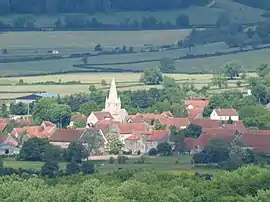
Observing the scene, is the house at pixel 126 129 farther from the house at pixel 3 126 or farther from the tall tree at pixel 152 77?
the tall tree at pixel 152 77

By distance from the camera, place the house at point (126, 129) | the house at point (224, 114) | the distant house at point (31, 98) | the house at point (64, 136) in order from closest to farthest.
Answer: the house at point (64, 136), the house at point (126, 129), the house at point (224, 114), the distant house at point (31, 98)

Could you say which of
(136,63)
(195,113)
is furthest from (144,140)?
(136,63)

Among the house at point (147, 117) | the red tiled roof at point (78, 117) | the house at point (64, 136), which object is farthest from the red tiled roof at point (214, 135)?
the red tiled roof at point (78, 117)

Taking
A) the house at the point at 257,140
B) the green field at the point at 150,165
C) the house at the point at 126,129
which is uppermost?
the house at the point at 126,129

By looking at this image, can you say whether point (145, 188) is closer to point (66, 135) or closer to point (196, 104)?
point (66, 135)

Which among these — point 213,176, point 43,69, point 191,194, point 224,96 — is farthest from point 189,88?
point 191,194

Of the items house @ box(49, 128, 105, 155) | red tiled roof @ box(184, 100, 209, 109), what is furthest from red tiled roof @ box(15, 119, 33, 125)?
red tiled roof @ box(184, 100, 209, 109)

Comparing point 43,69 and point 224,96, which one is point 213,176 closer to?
point 224,96
